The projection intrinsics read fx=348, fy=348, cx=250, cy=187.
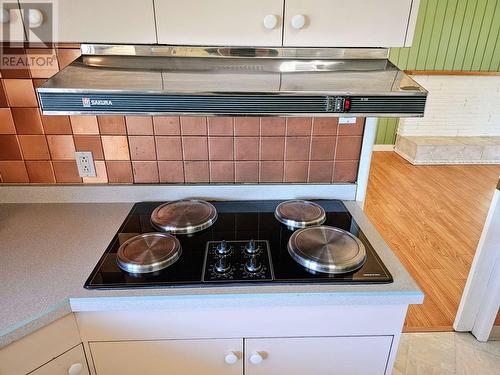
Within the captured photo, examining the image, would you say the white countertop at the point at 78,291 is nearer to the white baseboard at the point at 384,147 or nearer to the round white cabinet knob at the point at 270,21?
the round white cabinet knob at the point at 270,21

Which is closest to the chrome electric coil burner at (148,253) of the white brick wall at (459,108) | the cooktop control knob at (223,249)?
the cooktop control knob at (223,249)

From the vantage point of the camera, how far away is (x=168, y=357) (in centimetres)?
108

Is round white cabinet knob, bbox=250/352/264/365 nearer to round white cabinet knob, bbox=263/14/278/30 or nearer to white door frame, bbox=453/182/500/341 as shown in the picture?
round white cabinet knob, bbox=263/14/278/30

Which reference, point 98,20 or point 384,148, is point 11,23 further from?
point 384,148

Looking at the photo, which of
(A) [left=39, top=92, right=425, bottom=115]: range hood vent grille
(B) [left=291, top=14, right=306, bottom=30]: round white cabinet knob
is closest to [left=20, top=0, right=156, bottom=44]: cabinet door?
(A) [left=39, top=92, right=425, bottom=115]: range hood vent grille

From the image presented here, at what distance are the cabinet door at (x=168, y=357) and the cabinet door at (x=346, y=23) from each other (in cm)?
93

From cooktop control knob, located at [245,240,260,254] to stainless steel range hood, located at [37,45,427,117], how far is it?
1.55 ft

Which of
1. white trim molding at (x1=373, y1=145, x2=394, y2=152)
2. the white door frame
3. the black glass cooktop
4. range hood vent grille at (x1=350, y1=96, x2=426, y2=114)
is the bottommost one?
white trim molding at (x1=373, y1=145, x2=394, y2=152)

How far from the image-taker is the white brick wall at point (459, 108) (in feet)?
15.0

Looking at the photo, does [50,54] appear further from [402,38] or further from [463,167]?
[463,167]

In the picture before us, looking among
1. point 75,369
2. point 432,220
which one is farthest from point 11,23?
point 432,220

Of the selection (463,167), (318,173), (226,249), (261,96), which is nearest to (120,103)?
(261,96)

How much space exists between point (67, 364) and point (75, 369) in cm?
3

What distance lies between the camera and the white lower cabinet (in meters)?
1.06
